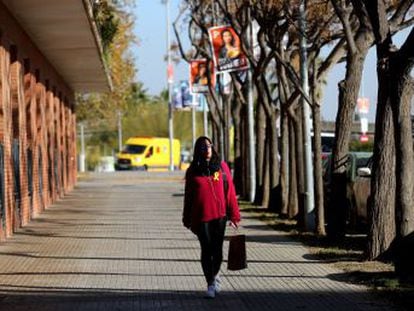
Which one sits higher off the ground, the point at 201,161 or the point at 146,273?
the point at 201,161

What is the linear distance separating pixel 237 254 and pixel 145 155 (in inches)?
2371

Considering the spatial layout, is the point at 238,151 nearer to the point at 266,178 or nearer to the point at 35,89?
the point at 266,178

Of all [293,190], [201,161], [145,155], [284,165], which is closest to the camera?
[201,161]

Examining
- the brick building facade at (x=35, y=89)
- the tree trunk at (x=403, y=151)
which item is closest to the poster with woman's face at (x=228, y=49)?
the brick building facade at (x=35, y=89)

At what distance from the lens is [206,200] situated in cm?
1105

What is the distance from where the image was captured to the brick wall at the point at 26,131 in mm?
18719

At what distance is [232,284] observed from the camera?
12.2 meters

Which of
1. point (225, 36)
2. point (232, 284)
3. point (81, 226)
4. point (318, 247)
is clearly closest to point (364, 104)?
Answer: point (225, 36)

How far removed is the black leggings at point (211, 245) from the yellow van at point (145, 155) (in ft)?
194

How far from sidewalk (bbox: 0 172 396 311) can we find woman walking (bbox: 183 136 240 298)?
1.50 ft

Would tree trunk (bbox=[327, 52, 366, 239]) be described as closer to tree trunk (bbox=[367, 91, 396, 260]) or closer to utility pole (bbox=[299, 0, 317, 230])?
utility pole (bbox=[299, 0, 317, 230])

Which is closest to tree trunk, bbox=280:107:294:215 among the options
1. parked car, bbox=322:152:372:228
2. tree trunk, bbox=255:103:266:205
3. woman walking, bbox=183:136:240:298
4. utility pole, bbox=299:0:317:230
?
tree trunk, bbox=255:103:266:205

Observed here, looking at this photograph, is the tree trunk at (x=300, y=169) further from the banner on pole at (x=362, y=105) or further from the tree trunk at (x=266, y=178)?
the banner on pole at (x=362, y=105)

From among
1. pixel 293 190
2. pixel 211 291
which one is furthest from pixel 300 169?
pixel 211 291
